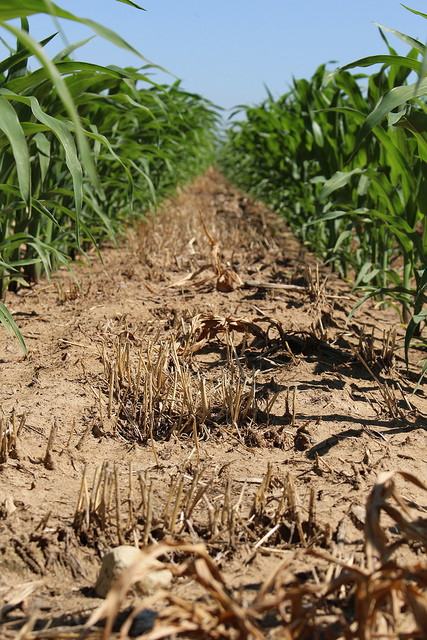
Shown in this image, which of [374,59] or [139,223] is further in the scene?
[139,223]

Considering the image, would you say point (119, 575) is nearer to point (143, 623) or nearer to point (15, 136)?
point (143, 623)

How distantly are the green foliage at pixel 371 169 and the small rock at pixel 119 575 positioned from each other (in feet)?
2.91

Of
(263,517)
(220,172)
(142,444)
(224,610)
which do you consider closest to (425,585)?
(224,610)

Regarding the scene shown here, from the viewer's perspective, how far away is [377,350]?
2.14 metres

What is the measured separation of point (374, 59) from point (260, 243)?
2.59m

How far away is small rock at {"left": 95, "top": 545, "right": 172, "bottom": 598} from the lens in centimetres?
102

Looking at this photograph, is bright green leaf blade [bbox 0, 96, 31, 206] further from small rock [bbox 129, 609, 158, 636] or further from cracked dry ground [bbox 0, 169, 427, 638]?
small rock [bbox 129, 609, 158, 636]

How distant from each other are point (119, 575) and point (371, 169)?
6.11ft

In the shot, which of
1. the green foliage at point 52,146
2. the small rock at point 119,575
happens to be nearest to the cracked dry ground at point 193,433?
the small rock at point 119,575

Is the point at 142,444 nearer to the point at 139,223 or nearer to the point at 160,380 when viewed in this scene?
the point at 160,380

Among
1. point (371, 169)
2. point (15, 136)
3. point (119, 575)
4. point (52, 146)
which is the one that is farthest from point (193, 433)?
point (52, 146)

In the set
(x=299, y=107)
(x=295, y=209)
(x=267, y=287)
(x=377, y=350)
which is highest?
(x=299, y=107)

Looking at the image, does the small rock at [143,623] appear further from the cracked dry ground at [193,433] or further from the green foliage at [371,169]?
the green foliage at [371,169]

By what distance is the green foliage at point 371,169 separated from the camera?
169 centimetres
